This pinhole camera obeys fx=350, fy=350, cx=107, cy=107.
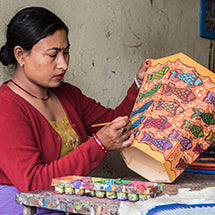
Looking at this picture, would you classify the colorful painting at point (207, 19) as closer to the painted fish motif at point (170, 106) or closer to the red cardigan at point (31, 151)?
the painted fish motif at point (170, 106)

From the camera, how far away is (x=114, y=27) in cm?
215

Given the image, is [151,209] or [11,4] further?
[11,4]

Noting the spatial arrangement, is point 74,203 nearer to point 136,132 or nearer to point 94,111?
point 136,132

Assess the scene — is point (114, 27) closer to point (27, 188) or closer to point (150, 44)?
point (150, 44)

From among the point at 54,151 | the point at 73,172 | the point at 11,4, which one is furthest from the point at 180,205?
the point at 11,4

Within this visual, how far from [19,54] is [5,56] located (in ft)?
0.41

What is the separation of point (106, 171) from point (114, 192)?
1.24 m

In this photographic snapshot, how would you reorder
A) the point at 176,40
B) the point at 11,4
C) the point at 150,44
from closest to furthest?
the point at 11,4, the point at 150,44, the point at 176,40

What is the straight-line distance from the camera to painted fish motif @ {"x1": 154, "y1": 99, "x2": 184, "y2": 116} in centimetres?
122

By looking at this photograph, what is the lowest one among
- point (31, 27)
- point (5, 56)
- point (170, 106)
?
point (170, 106)

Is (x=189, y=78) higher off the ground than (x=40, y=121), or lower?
higher

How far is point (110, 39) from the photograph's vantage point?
2.14 meters

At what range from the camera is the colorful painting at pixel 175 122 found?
119 centimetres

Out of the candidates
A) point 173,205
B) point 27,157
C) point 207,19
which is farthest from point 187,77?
point 207,19
